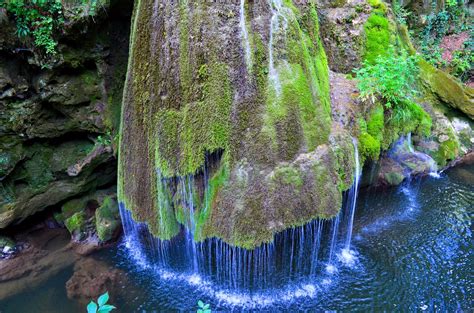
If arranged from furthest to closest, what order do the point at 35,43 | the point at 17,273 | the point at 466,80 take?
1. the point at 466,80
2. the point at 17,273
3. the point at 35,43

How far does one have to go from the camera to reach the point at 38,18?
5.43m

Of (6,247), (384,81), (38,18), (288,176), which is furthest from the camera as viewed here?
(6,247)

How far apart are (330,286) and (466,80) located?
9694mm

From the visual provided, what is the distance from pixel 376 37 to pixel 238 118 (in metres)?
4.47

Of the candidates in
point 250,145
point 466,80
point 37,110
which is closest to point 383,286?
point 250,145

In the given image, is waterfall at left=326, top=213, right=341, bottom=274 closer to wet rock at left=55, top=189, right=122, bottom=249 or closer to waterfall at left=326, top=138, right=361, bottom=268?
waterfall at left=326, top=138, right=361, bottom=268

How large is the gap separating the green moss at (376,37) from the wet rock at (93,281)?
261 inches

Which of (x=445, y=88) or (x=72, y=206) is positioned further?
(x=445, y=88)

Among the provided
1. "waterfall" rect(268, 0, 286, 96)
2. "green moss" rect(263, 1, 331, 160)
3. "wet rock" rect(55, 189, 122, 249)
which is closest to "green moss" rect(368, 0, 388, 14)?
"green moss" rect(263, 1, 331, 160)

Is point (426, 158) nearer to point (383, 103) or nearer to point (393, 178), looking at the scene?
point (393, 178)

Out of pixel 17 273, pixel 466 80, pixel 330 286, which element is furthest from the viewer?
pixel 466 80

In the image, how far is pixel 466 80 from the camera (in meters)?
11.0

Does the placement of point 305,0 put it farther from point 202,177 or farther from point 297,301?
point 297,301

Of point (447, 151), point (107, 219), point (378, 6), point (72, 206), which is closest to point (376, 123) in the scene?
point (378, 6)
